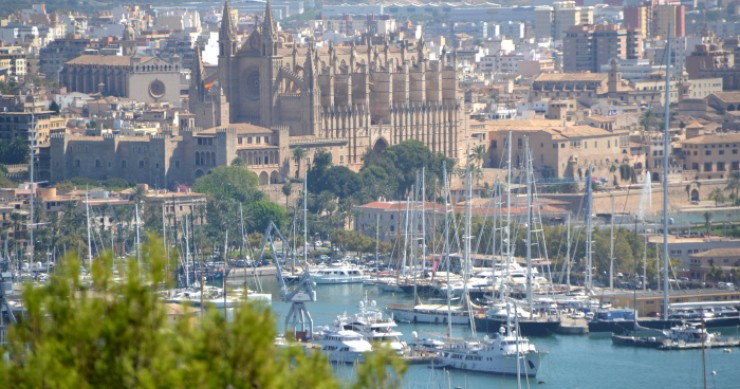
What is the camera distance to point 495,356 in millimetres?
34438

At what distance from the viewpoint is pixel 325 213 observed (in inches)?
2293

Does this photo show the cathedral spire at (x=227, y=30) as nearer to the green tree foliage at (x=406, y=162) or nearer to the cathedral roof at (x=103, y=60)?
the green tree foliage at (x=406, y=162)

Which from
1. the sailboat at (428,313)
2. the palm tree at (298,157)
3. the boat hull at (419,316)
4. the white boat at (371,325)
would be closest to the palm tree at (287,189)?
the palm tree at (298,157)

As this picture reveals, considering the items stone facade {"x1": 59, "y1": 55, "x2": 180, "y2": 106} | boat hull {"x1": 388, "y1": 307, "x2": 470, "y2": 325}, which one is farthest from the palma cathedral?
A: boat hull {"x1": 388, "y1": 307, "x2": 470, "y2": 325}

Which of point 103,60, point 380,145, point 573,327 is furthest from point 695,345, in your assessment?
point 103,60

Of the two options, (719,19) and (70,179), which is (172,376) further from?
(719,19)

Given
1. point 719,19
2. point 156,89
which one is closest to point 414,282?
point 156,89

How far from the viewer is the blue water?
109 ft

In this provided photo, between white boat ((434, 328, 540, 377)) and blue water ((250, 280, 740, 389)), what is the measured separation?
0.52 ft

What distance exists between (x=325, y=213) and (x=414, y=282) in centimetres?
1388

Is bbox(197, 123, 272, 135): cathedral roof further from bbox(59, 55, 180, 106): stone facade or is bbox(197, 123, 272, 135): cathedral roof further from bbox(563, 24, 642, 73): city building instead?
bbox(563, 24, 642, 73): city building

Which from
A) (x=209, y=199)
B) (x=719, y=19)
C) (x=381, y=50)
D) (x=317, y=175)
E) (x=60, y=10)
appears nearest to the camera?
(x=209, y=199)

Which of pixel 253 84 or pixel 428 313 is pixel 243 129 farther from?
pixel 428 313

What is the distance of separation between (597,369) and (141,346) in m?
24.5
